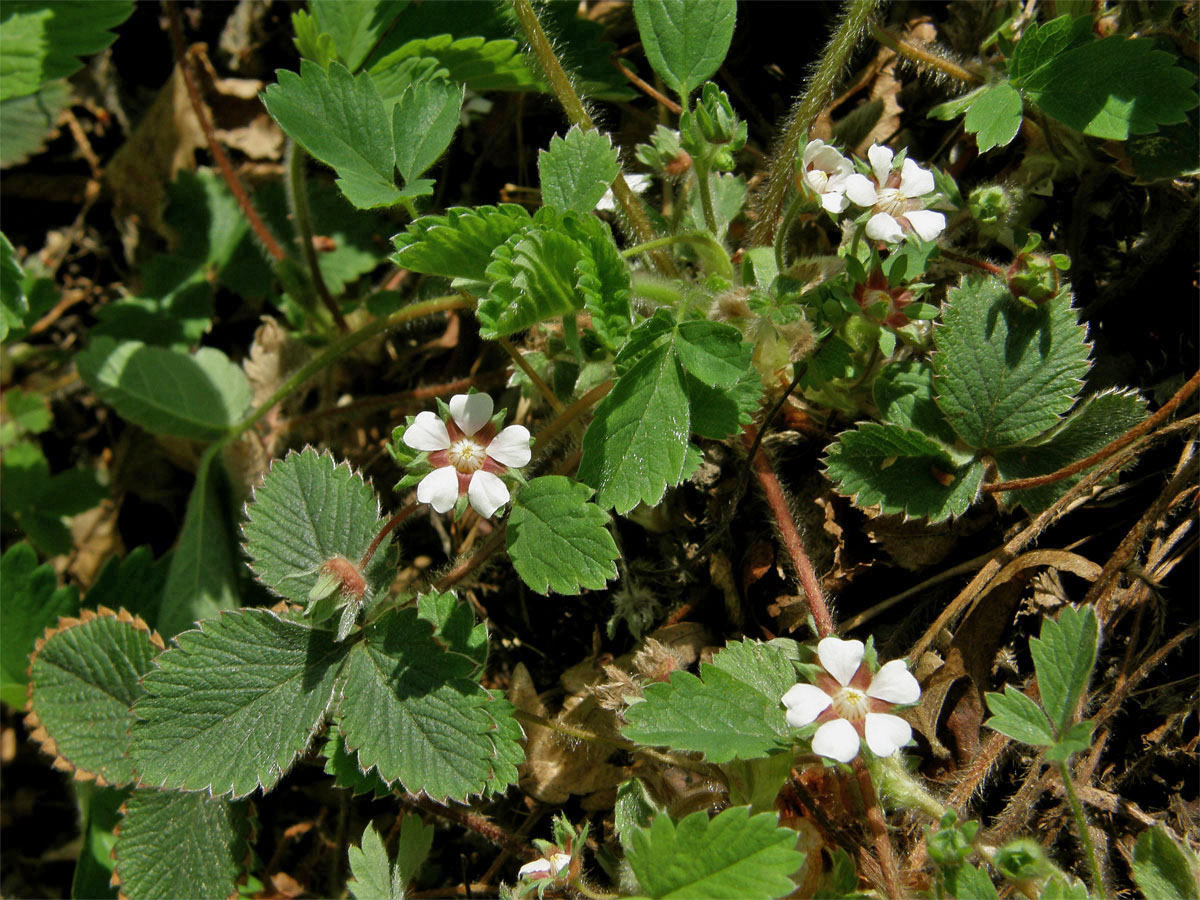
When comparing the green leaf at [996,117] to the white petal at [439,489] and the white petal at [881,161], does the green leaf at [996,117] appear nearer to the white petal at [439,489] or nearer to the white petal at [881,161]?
the white petal at [881,161]

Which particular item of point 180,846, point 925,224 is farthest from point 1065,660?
point 180,846

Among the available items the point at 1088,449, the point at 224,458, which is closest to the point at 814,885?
the point at 1088,449

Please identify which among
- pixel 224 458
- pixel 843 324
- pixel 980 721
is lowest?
pixel 224 458

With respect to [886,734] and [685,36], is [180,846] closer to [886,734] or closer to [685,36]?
[886,734]

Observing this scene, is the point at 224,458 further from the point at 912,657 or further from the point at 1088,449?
the point at 1088,449

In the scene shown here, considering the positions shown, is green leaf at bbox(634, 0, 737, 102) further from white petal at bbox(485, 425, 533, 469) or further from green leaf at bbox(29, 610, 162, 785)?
green leaf at bbox(29, 610, 162, 785)

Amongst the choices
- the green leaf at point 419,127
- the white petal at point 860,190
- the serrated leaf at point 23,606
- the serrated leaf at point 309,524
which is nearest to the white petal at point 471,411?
the serrated leaf at point 309,524
